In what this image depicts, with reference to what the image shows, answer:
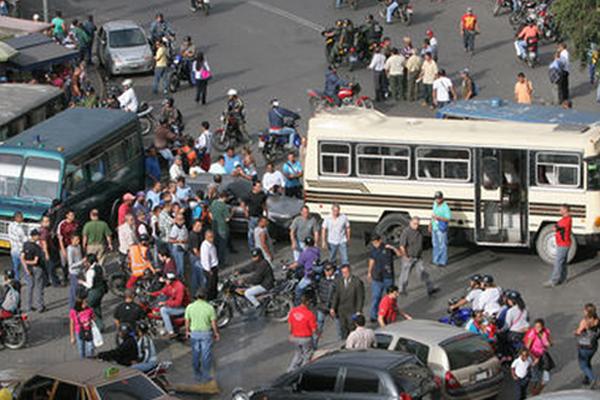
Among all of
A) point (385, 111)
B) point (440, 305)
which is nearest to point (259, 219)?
point (440, 305)

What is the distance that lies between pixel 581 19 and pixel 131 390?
743 inches

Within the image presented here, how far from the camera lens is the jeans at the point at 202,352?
24.1m

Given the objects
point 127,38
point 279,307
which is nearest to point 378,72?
point 127,38

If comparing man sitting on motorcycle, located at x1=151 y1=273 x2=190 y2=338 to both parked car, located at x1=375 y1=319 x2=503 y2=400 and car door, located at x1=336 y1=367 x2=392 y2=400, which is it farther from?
car door, located at x1=336 y1=367 x2=392 y2=400

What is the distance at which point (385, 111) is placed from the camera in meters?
40.9

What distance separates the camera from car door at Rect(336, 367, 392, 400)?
67.0ft

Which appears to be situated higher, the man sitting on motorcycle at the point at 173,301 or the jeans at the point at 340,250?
the man sitting on motorcycle at the point at 173,301

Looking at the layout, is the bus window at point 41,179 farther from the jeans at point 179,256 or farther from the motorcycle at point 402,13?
the motorcycle at point 402,13

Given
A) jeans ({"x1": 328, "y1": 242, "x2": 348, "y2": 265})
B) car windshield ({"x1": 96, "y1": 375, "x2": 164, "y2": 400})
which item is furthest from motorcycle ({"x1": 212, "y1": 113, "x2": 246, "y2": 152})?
car windshield ({"x1": 96, "y1": 375, "x2": 164, "y2": 400})

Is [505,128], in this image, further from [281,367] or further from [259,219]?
[281,367]

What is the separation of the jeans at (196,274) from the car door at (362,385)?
768 cm

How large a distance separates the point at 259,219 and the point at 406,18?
22317mm

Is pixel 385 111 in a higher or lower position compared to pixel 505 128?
lower

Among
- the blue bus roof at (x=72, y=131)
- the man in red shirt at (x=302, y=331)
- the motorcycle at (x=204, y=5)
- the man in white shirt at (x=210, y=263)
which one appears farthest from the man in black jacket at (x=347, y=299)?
the motorcycle at (x=204, y=5)
